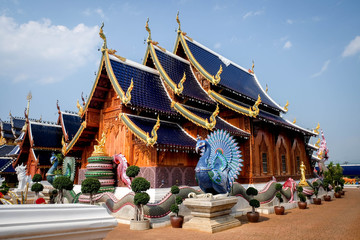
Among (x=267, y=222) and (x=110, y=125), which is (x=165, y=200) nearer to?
(x=267, y=222)

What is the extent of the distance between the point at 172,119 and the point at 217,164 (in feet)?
15.2

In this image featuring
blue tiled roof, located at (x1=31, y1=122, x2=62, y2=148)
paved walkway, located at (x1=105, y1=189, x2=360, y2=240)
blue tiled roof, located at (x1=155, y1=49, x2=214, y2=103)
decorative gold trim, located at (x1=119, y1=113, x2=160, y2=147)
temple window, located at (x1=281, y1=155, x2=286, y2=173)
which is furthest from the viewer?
blue tiled roof, located at (x1=31, y1=122, x2=62, y2=148)

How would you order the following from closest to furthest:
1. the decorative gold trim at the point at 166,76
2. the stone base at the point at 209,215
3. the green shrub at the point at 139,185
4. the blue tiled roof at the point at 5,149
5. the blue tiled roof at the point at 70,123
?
the stone base at the point at 209,215, the green shrub at the point at 139,185, the decorative gold trim at the point at 166,76, the blue tiled roof at the point at 70,123, the blue tiled roof at the point at 5,149

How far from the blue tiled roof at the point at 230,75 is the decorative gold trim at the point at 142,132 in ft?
20.2

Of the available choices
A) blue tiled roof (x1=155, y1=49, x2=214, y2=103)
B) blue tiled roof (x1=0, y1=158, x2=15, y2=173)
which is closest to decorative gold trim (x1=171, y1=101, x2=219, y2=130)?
blue tiled roof (x1=155, y1=49, x2=214, y2=103)

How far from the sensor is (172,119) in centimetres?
1231

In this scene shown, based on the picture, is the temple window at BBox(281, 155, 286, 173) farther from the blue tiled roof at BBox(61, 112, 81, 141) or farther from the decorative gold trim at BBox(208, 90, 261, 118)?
the blue tiled roof at BBox(61, 112, 81, 141)

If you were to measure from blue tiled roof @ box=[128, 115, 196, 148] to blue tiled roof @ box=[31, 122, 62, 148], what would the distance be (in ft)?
50.4

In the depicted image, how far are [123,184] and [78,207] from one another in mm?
9065

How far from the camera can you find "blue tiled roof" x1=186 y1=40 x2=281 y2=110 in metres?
15.8

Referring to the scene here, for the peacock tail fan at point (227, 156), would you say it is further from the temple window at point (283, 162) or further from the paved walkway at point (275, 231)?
the temple window at point (283, 162)

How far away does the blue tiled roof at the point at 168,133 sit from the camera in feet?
32.0

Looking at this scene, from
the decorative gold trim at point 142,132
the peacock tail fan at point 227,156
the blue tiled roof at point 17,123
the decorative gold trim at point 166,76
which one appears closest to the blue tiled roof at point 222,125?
the decorative gold trim at point 166,76

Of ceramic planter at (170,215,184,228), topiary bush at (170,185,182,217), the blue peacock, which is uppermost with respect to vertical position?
the blue peacock
